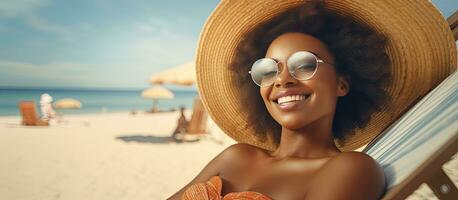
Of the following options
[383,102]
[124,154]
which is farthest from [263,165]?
[124,154]

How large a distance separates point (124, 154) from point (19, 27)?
94201 millimetres

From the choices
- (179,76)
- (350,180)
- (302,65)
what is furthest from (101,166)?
(350,180)

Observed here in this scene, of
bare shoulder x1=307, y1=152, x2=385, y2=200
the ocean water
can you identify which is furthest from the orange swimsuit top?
the ocean water

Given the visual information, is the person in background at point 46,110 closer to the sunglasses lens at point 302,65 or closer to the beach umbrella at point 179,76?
the beach umbrella at point 179,76

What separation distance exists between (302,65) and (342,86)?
0.28 meters

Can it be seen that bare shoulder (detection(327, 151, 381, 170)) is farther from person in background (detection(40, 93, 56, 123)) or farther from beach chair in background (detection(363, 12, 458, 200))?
person in background (detection(40, 93, 56, 123))

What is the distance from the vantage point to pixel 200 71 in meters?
2.25

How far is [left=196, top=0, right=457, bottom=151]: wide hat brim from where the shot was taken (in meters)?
1.77

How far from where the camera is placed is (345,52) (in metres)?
1.70

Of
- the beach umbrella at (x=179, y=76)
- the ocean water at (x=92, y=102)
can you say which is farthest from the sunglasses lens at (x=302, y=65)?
the ocean water at (x=92, y=102)

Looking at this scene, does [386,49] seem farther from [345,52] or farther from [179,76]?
[179,76]

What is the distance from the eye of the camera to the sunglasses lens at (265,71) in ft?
5.27

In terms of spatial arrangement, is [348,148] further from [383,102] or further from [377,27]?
[377,27]

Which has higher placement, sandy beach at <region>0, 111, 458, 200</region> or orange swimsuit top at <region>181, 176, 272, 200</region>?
orange swimsuit top at <region>181, 176, 272, 200</region>
